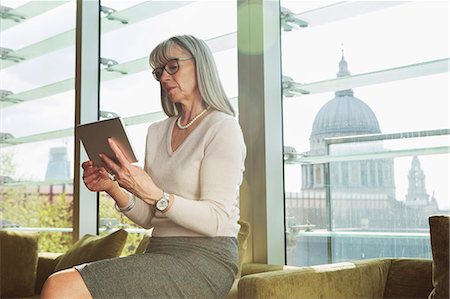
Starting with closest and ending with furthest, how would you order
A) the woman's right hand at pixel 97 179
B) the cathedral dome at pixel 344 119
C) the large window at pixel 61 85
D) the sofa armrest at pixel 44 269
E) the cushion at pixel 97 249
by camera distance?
1. the woman's right hand at pixel 97 179
2. the cathedral dome at pixel 344 119
3. the cushion at pixel 97 249
4. the sofa armrest at pixel 44 269
5. the large window at pixel 61 85

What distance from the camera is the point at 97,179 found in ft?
7.89

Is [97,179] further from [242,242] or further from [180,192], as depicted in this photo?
[242,242]

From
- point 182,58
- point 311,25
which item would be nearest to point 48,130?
point 311,25

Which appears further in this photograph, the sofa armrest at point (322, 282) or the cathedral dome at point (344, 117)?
the cathedral dome at point (344, 117)

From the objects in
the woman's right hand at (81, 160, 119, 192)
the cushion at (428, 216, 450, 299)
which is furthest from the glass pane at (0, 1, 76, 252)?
the cushion at (428, 216, 450, 299)

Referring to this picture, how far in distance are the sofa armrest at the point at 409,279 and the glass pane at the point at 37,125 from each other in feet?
9.81

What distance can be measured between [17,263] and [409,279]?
248 centimetres

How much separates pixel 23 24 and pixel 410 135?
13.2ft

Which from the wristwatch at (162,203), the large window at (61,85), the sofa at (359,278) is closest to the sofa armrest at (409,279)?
the sofa at (359,278)

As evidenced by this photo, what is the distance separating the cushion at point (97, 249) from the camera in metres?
3.56

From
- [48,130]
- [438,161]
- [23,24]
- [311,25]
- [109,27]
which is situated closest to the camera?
[438,161]

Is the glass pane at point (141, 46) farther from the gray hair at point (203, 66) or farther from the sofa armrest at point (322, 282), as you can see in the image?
the sofa armrest at point (322, 282)

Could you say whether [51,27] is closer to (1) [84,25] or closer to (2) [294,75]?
(1) [84,25]

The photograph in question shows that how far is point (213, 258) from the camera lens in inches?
86.5
